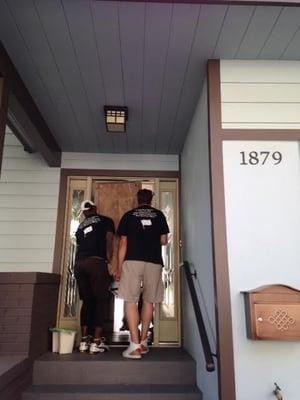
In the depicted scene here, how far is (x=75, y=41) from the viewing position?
215cm

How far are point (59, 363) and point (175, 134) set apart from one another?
2267mm

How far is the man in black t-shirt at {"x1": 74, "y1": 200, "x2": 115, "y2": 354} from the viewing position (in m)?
3.08

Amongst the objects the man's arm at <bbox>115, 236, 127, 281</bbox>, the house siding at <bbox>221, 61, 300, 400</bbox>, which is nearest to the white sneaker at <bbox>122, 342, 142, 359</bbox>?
the man's arm at <bbox>115, 236, 127, 281</bbox>

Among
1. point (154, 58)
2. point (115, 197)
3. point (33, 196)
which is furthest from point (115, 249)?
point (154, 58)

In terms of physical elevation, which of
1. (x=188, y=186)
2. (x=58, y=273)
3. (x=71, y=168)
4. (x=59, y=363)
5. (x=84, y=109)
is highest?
(x=84, y=109)

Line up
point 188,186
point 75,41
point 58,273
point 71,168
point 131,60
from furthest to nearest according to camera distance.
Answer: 1. point 71,168
2. point 58,273
3. point 188,186
4. point 131,60
5. point 75,41

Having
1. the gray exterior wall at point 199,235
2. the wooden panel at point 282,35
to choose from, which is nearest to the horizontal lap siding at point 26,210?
the gray exterior wall at point 199,235

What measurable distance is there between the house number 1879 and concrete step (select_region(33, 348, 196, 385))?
159 centimetres

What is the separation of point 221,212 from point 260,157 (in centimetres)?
45

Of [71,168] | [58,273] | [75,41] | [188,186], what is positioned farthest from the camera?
[71,168]

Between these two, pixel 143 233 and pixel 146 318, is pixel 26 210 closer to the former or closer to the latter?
pixel 143 233

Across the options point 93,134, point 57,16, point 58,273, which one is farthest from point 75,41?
point 58,273

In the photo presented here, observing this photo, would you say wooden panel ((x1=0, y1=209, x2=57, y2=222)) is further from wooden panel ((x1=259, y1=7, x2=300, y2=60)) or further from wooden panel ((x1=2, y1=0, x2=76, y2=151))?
wooden panel ((x1=259, y1=7, x2=300, y2=60))

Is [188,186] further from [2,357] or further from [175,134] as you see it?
[2,357]
